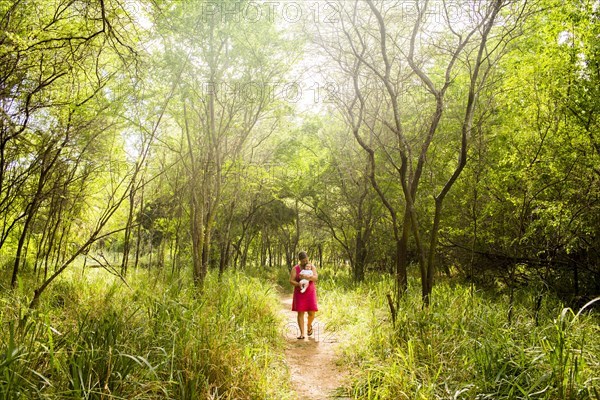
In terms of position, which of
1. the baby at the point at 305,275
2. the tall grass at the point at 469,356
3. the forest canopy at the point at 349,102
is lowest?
the tall grass at the point at 469,356

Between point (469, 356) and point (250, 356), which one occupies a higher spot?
point (469, 356)

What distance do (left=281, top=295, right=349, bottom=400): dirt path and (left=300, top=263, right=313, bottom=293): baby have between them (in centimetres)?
95

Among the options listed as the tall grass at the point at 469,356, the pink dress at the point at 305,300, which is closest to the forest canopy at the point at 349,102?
the tall grass at the point at 469,356

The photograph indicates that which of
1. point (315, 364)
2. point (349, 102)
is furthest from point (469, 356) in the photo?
point (349, 102)

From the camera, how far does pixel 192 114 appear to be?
7.54m

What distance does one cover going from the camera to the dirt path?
4016 millimetres

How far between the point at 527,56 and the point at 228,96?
6469 millimetres

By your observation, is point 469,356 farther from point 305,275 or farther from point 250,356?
point 305,275

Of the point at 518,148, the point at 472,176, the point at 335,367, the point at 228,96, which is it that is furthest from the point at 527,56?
the point at 335,367

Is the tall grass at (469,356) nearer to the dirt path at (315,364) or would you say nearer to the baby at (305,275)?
the dirt path at (315,364)

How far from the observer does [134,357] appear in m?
2.68

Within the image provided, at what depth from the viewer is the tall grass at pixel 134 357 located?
99.8 inches

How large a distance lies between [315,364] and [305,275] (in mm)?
1620

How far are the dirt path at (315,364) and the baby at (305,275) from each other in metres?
0.95
